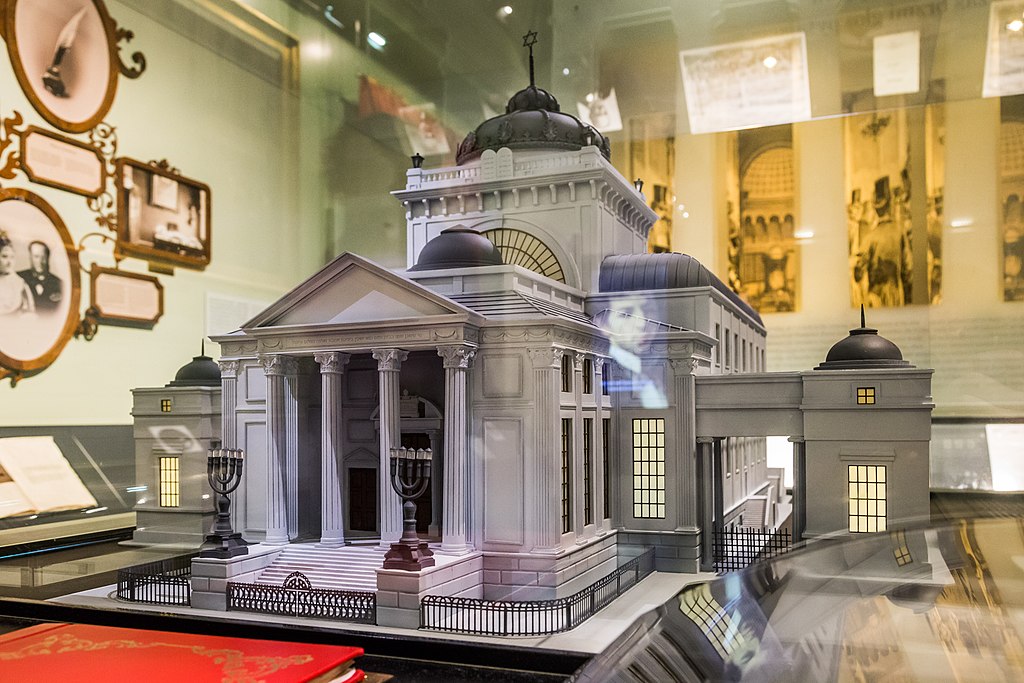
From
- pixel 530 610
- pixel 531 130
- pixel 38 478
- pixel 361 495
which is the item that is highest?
pixel 531 130

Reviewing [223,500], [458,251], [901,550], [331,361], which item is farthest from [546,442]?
[901,550]

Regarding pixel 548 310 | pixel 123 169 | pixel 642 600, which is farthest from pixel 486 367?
pixel 123 169

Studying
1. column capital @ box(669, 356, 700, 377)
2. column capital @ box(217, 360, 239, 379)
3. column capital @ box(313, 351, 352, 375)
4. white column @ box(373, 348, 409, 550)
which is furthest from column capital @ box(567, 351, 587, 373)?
column capital @ box(217, 360, 239, 379)

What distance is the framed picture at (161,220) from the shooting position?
5793mm

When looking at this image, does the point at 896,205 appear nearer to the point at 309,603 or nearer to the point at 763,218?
the point at 763,218

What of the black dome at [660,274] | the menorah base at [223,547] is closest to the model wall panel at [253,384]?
the menorah base at [223,547]

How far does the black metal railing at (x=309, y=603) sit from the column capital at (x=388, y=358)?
248cm

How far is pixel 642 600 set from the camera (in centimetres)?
610

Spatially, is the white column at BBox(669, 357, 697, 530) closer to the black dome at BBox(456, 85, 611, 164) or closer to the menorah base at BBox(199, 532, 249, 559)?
the black dome at BBox(456, 85, 611, 164)

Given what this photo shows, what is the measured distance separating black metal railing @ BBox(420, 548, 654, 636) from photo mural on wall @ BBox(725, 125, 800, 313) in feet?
8.38

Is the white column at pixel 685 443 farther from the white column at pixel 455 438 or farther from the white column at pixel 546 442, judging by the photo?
the white column at pixel 455 438

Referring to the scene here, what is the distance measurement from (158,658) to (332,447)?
183 inches

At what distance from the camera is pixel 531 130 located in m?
5.70

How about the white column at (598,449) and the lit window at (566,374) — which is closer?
the white column at (598,449)
